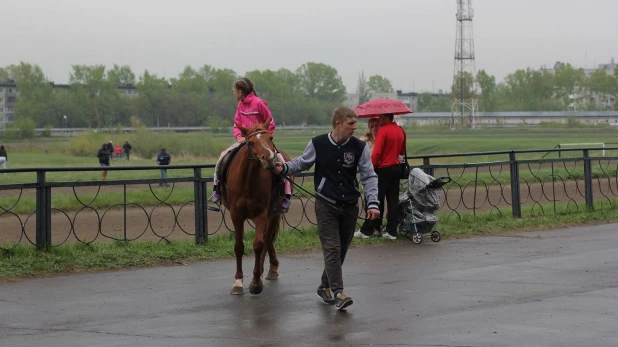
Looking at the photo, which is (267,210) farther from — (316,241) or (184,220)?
(184,220)

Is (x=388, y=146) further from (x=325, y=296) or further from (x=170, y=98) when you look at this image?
(x=170, y=98)

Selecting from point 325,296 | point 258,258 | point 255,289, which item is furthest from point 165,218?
point 325,296

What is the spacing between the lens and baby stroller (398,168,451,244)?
14.5m

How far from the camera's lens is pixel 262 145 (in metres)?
9.45

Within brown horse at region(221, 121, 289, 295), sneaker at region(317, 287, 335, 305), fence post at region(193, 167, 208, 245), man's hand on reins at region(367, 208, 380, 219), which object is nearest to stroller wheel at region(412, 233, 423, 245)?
fence post at region(193, 167, 208, 245)

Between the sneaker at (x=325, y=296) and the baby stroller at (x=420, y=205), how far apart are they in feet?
17.1

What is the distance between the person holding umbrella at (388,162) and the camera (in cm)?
1442

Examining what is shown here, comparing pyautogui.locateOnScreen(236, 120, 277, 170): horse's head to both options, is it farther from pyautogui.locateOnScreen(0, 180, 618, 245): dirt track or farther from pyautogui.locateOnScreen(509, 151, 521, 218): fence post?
pyautogui.locateOnScreen(509, 151, 521, 218): fence post

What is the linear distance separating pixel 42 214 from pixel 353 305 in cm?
509

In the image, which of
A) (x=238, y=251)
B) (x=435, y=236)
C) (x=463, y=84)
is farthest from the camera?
(x=463, y=84)

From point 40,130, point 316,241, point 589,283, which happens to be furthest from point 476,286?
point 40,130

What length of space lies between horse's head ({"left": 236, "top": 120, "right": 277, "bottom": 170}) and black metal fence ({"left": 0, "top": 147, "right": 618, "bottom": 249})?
339 cm

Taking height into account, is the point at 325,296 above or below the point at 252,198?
below

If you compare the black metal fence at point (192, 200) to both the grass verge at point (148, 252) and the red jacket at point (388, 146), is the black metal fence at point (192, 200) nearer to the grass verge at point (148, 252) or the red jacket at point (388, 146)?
the grass verge at point (148, 252)
